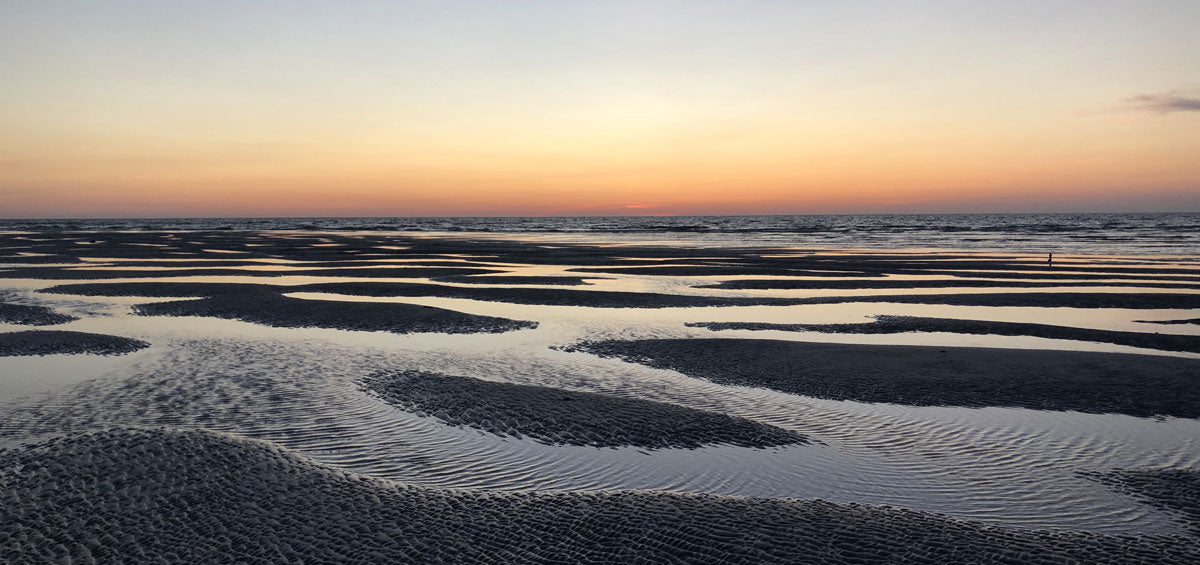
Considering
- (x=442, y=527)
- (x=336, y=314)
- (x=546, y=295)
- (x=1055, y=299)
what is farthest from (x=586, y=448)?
(x=1055, y=299)

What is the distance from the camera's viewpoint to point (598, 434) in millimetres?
9680

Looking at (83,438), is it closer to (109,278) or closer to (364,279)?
(364,279)

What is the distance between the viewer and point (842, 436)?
980cm

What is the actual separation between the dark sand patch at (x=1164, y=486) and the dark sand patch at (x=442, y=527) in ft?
2.62

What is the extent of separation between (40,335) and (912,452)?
18486 mm

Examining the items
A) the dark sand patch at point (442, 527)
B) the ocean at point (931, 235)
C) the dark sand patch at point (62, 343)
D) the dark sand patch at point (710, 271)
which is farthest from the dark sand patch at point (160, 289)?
the ocean at point (931, 235)

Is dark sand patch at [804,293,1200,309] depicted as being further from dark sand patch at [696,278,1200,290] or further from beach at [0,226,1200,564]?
dark sand patch at [696,278,1200,290]

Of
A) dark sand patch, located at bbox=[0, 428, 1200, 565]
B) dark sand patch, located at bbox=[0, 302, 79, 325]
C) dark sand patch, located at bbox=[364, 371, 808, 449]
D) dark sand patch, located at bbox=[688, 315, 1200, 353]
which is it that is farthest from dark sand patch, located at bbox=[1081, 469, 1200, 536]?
dark sand patch, located at bbox=[0, 302, 79, 325]

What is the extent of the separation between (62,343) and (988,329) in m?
21.7

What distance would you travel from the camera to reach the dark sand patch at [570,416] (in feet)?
31.3

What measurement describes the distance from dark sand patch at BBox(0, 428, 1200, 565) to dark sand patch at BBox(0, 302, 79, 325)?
13.9 m

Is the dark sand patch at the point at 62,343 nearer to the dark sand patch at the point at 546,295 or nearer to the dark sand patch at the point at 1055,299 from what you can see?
the dark sand patch at the point at 546,295

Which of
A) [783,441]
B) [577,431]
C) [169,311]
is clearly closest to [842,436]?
[783,441]

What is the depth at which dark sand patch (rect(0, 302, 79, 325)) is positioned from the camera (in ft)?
62.8
